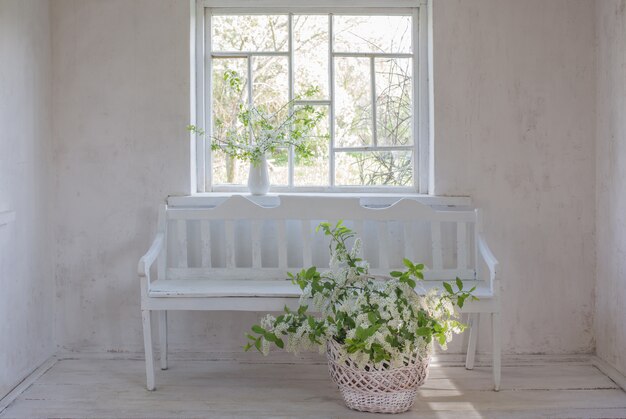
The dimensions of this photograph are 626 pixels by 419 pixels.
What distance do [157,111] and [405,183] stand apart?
1.45 m

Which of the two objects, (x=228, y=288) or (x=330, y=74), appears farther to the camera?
(x=330, y=74)

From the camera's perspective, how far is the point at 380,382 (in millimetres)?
3213

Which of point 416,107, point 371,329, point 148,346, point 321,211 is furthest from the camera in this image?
point 416,107

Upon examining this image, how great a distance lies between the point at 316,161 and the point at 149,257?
1179 millimetres

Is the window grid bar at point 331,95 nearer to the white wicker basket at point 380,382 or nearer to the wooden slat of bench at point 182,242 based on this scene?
the wooden slat of bench at point 182,242

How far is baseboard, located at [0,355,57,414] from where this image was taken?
11.2 ft

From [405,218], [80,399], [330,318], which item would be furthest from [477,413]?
[80,399]

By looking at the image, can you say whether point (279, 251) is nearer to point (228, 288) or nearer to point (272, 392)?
point (228, 288)

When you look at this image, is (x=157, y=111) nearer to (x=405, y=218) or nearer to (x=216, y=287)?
(x=216, y=287)

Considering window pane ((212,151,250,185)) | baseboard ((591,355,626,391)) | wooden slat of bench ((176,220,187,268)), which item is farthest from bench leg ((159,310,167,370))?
baseboard ((591,355,626,391))

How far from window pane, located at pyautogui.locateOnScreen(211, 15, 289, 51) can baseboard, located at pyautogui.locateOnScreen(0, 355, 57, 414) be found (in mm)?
1952

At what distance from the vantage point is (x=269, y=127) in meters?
4.17

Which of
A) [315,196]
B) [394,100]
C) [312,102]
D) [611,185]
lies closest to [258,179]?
[315,196]

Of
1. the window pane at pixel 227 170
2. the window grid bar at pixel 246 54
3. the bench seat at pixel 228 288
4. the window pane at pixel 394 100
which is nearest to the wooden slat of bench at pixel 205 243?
the bench seat at pixel 228 288
